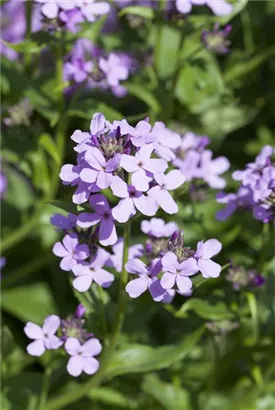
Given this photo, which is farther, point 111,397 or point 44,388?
point 111,397

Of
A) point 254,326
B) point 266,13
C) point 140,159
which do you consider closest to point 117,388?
point 254,326

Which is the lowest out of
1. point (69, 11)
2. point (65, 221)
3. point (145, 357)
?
point (145, 357)

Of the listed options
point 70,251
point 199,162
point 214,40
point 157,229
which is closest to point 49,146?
point 199,162

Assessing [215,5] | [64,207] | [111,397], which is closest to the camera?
[64,207]

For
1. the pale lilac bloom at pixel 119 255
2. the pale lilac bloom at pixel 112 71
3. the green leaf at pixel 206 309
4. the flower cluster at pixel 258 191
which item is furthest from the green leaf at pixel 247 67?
the pale lilac bloom at pixel 119 255

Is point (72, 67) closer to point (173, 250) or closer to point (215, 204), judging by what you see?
point (215, 204)

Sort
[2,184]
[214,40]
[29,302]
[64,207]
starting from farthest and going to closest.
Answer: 1. [2,184]
2. [29,302]
3. [214,40]
4. [64,207]

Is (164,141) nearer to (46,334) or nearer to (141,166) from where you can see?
(141,166)
